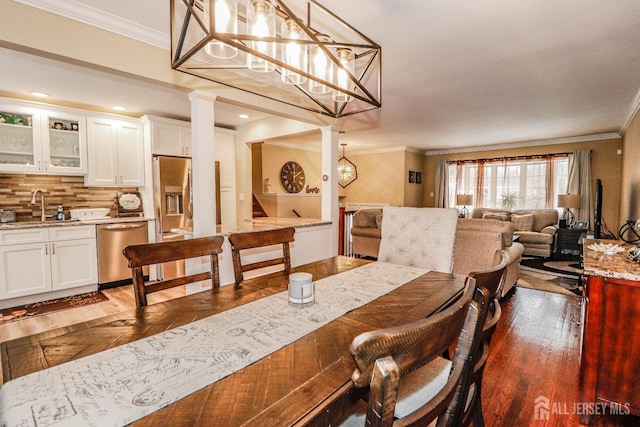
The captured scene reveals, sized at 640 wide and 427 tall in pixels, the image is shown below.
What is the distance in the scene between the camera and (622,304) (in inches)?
61.6

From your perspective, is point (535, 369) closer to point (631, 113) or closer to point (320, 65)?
point (320, 65)

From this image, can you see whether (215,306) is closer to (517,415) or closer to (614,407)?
(517,415)

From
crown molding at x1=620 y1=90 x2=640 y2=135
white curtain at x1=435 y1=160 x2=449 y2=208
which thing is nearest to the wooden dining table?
crown molding at x1=620 y1=90 x2=640 y2=135

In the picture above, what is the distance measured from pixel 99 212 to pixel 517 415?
4.93 meters

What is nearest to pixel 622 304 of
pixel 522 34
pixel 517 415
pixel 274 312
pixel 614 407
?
pixel 614 407

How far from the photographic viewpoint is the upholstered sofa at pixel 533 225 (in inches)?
225

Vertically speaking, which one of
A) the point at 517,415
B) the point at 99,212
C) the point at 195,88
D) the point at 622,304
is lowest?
the point at 517,415

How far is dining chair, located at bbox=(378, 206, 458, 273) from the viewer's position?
7.00ft

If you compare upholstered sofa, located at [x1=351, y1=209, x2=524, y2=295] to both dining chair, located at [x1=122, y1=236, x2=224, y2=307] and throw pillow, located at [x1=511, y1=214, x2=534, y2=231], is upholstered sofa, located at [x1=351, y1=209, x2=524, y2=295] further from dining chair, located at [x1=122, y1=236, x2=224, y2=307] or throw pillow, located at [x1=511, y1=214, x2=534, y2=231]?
throw pillow, located at [x1=511, y1=214, x2=534, y2=231]

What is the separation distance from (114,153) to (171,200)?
96cm

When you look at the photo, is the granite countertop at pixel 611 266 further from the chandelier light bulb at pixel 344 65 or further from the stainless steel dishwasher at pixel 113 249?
the stainless steel dishwasher at pixel 113 249

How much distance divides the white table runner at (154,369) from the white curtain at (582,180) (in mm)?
7122

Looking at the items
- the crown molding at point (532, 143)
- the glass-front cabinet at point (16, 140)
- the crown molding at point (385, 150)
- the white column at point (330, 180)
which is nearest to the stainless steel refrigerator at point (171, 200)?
the glass-front cabinet at point (16, 140)

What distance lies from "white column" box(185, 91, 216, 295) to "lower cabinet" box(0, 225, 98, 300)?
2.12 m
